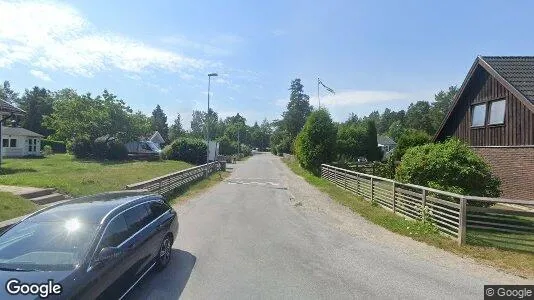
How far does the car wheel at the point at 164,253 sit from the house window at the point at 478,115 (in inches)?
683

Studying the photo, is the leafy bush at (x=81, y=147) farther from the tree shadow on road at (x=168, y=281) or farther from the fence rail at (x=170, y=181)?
the tree shadow on road at (x=168, y=281)

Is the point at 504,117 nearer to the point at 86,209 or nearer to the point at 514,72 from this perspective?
the point at 514,72

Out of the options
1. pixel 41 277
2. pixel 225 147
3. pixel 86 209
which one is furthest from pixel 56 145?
pixel 41 277

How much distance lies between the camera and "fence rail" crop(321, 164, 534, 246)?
974 centimetres

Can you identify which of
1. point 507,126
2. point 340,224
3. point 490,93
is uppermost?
point 490,93

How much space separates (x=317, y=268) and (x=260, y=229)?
4.01 meters

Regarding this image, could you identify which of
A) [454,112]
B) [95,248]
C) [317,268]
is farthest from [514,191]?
[95,248]

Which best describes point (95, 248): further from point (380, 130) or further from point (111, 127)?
point (380, 130)

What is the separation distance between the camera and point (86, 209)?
20.9 ft

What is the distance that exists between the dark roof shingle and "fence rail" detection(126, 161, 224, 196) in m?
15.6

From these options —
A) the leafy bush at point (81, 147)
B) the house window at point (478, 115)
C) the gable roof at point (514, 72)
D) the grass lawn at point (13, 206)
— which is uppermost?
the gable roof at point (514, 72)

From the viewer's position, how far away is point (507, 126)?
17.5m

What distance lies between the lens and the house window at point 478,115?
1961 centimetres

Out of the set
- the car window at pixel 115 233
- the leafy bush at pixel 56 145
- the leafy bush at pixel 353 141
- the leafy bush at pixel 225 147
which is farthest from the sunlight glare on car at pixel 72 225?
the leafy bush at pixel 225 147
